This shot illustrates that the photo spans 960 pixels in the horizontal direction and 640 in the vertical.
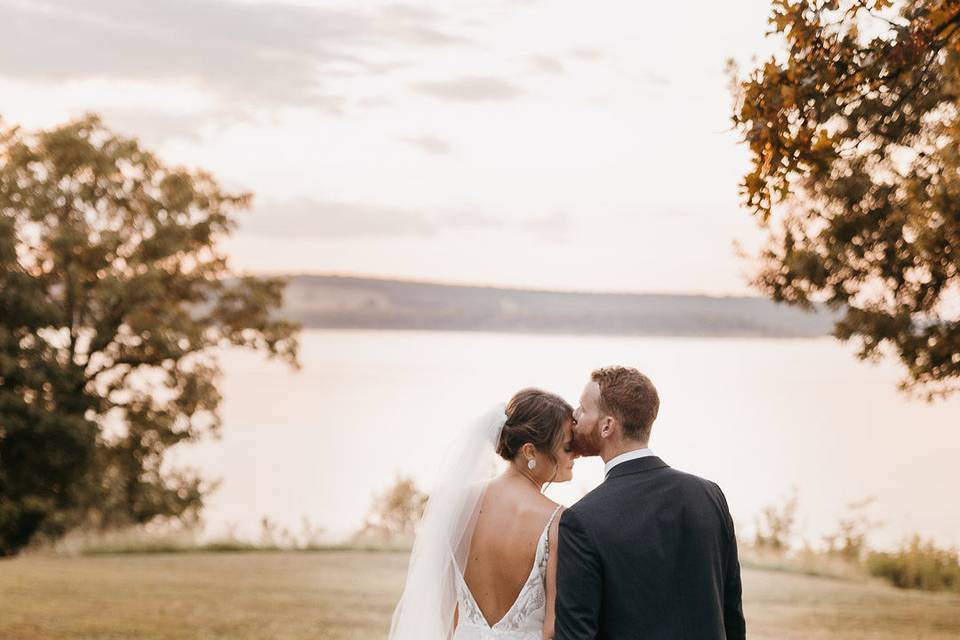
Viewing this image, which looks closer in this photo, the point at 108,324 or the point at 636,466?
the point at 636,466

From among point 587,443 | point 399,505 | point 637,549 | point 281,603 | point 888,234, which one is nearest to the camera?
point 637,549

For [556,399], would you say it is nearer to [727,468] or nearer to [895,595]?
[895,595]

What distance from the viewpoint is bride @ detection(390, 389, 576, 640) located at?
4051 mm

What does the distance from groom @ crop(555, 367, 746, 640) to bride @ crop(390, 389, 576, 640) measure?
57cm

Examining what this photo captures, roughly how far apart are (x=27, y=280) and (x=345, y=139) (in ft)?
64.0

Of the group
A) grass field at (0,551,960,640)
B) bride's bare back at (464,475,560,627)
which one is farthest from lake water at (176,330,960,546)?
grass field at (0,551,960,640)

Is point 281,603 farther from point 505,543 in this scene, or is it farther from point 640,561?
point 640,561

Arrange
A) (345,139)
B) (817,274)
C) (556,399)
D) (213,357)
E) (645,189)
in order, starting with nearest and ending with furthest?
1. (556,399)
2. (817,274)
3. (213,357)
4. (645,189)
5. (345,139)

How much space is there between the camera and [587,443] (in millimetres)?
3729

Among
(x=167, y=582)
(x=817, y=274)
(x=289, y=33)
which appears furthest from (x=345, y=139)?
(x=817, y=274)

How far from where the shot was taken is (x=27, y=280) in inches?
914

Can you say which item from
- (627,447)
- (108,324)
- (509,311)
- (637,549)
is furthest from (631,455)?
(509,311)

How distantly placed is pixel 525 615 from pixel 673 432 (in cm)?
3299

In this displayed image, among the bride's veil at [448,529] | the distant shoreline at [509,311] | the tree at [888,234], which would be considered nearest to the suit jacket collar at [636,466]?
the bride's veil at [448,529]
